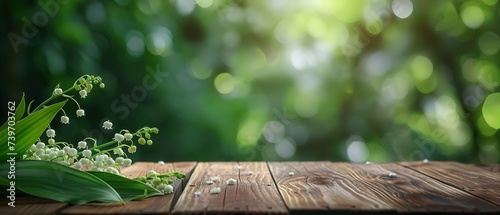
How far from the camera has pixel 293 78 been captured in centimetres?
306

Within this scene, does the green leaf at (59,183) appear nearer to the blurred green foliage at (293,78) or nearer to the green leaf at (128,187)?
the green leaf at (128,187)

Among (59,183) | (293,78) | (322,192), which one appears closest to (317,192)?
(322,192)

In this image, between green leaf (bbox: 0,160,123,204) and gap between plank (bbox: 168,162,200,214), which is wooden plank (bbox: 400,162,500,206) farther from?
green leaf (bbox: 0,160,123,204)

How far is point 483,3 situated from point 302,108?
3.59ft

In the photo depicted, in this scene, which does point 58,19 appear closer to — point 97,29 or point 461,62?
point 97,29

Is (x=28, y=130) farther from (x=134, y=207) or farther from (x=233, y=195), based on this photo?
(x=233, y=195)

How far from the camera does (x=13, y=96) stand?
8.63 ft

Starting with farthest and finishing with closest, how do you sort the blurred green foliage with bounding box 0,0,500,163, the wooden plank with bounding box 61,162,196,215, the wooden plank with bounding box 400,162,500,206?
the blurred green foliage with bounding box 0,0,500,163 → the wooden plank with bounding box 400,162,500,206 → the wooden plank with bounding box 61,162,196,215

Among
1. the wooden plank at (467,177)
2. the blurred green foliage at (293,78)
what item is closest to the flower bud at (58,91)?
the wooden plank at (467,177)

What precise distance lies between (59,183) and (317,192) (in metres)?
0.51

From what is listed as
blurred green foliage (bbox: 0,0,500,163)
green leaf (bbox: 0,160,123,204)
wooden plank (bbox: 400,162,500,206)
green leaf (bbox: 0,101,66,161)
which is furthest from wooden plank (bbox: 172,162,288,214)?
blurred green foliage (bbox: 0,0,500,163)

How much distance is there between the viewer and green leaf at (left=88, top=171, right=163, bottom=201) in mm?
1201

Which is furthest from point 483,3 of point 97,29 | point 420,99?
point 97,29

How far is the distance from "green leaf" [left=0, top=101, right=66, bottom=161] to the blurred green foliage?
1.35 m
